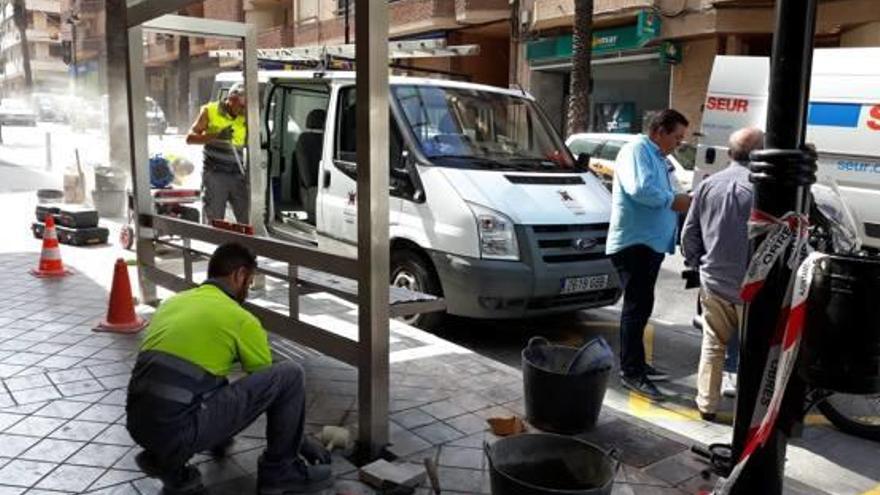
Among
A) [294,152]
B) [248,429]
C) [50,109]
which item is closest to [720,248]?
[248,429]

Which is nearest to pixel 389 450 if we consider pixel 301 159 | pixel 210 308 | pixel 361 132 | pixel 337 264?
pixel 337 264

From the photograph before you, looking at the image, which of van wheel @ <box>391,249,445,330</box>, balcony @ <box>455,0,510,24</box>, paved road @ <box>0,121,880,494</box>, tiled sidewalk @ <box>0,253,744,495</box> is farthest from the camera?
balcony @ <box>455,0,510,24</box>

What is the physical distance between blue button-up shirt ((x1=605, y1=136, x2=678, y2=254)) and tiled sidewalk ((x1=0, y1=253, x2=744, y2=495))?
1189 mm

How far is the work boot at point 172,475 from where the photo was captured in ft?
10.0

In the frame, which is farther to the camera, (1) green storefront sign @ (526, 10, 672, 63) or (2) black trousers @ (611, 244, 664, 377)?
(1) green storefront sign @ (526, 10, 672, 63)

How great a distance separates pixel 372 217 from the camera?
3373 mm

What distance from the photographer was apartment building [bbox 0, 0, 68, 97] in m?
67.1

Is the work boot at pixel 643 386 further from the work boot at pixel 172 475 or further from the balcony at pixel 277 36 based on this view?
the balcony at pixel 277 36

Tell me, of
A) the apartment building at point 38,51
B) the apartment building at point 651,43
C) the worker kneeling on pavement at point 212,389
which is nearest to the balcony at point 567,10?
the apartment building at point 651,43

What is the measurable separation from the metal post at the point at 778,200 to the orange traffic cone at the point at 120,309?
168 inches

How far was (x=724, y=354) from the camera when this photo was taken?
4.62 meters

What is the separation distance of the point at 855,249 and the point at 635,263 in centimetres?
129

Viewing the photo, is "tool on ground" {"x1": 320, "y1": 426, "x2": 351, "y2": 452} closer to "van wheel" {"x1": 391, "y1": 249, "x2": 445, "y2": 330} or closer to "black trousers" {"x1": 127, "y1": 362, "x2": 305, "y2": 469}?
"black trousers" {"x1": 127, "y1": 362, "x2": 305, "y2": 469}

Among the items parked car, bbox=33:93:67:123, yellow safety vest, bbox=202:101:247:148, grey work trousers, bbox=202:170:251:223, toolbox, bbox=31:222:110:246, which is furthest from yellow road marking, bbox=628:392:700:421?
parked car, bbox=33:93:67:123
